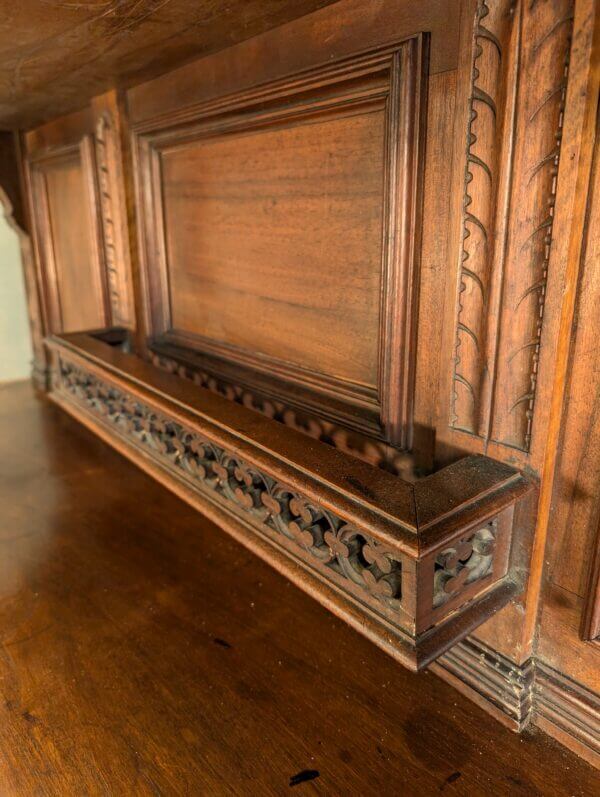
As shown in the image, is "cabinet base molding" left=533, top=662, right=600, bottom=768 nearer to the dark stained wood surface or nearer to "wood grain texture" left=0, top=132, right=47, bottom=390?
the dark stained wood surface

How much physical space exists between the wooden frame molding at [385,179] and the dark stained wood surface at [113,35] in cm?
11

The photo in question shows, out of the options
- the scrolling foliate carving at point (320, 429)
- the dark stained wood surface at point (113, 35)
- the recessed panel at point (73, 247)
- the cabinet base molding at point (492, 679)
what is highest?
the dark stained wood surface at point (113, 35)

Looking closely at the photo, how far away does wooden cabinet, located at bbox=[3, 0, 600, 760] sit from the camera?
733mm

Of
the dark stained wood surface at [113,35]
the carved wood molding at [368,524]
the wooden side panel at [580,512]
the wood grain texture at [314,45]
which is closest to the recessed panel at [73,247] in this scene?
the dark stained wood surface at [113,35]

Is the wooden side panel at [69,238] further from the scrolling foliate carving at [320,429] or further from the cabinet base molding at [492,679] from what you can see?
the cabinet base molding at [492,679]

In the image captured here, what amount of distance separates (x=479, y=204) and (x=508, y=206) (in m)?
0.05

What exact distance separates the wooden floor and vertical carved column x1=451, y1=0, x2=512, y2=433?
45 cm

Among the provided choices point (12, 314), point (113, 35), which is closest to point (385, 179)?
point (113, 35)

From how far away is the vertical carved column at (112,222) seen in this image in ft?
5.72

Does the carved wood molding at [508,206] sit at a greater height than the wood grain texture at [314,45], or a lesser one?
lesser

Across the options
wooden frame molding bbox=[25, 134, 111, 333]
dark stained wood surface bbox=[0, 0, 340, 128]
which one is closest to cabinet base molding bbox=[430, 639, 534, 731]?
dark stained wood surface bbox=[0, 0, 340, 128]

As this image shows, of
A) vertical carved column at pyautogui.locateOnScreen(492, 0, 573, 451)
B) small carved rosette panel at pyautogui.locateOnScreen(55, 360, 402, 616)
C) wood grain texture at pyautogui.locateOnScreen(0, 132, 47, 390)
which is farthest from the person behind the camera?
wood grain texture at pyautogui.locateOnScreen(0, 132, 47, 390)

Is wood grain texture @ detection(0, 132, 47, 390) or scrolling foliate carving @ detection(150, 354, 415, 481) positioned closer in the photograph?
scrolling foliate carving @ detection(150, 354, 415, 481)

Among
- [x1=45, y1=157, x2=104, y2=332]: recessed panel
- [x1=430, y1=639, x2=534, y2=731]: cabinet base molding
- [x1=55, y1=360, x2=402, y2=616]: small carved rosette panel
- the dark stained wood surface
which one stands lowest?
[x1=430, y1=639, x2=534, y2=731]: cabinet base molding
